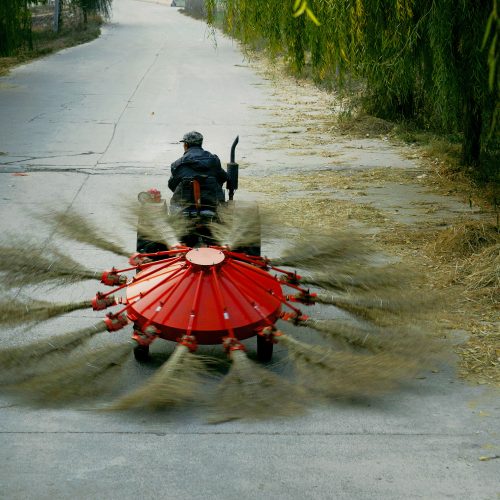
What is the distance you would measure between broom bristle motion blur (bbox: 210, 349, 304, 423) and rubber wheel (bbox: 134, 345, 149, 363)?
2.77ft

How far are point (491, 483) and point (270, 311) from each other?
184cm

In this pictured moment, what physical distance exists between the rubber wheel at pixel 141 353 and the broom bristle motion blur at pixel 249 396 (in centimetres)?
85

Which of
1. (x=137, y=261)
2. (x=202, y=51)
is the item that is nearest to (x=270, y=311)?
(x=137, y=261)

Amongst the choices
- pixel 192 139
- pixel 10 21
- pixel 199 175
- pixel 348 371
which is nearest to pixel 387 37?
pixel 192 139

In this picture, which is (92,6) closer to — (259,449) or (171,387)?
(171,387)

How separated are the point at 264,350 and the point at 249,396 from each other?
0.77m

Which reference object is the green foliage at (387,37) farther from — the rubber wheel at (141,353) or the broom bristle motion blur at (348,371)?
the rubber wheel at (141,353)

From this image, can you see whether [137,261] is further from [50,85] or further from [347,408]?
[50,85]

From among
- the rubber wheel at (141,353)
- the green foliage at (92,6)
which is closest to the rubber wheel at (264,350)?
the rubber wheel at (141,353)

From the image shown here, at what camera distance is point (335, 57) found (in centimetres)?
759

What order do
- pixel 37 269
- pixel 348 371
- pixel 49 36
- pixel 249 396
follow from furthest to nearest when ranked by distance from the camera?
pixel 49 36
pixel 37 269
pixel 348 371
pixel 249 396

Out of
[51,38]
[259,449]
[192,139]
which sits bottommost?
[51,38]

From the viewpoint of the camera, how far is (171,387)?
4883 mm

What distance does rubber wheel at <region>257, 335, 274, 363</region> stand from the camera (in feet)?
18.1
